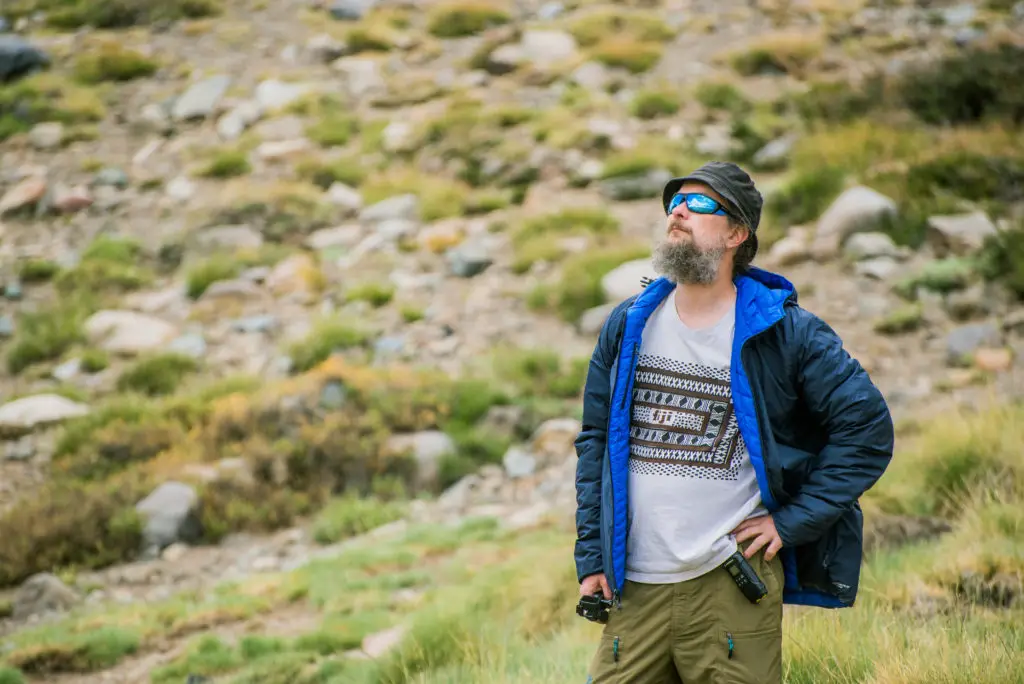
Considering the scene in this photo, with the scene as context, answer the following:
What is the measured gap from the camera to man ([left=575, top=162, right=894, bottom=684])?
7.82 feet

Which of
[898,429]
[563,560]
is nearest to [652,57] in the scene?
[898,429]

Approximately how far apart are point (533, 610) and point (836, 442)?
2757 millimetres

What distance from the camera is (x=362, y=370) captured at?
27.5ft

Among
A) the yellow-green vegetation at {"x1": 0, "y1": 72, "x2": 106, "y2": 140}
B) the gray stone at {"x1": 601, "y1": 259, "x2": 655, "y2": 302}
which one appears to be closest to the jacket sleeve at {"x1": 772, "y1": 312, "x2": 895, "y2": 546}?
the gray stone at {"x1": 601, "y1": 259, "x2": 655, "y2": 302}

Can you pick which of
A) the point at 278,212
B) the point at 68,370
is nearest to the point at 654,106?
the point at 278,212

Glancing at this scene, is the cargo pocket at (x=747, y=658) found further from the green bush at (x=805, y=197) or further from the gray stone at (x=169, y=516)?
the green bush at (x=805, y=197)

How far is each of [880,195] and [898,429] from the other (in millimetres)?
4177

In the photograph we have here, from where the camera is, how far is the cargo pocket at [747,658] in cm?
234

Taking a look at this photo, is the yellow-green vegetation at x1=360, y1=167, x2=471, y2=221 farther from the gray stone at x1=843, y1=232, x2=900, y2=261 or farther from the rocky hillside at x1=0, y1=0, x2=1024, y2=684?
the gray stone at x1=843, y1=232, x2=900, y2=261

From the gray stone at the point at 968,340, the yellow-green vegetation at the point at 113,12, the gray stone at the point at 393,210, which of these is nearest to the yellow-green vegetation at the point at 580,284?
the gray stone at the point at 393,210

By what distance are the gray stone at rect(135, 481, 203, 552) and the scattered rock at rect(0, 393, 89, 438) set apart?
6.38 ft

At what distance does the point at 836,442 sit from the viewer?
2400 millimetres

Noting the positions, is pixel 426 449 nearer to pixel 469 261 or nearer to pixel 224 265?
pixel 469 261

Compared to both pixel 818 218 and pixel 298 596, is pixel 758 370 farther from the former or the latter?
pixel 818 218
